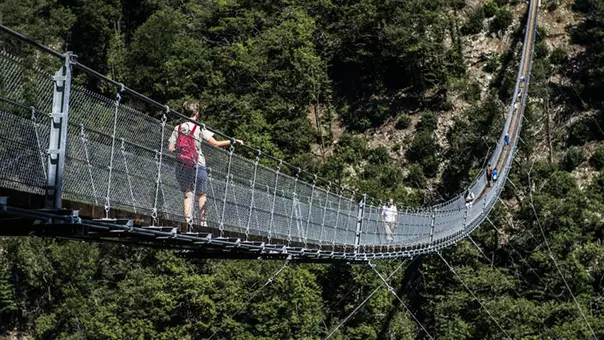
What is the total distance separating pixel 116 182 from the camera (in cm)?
832

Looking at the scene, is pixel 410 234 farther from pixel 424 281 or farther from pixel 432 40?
pixel 432 40

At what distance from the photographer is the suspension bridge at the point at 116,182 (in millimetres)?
6984

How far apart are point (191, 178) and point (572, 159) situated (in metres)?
25.0

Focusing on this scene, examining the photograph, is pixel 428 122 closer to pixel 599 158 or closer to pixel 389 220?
pixel 599 158

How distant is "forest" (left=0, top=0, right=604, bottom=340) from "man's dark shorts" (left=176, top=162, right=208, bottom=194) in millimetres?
18686

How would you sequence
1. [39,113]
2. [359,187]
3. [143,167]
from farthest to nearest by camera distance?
[359,187]
[143,167]
[39,113]

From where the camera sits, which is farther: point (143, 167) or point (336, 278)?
point (336, 278)

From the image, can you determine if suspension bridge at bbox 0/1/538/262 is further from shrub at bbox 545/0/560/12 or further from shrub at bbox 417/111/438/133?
shrub at bbox 545/0/560/12

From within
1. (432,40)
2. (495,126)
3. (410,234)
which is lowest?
(410,234)

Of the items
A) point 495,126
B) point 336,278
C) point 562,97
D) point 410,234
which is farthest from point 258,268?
point 410,234

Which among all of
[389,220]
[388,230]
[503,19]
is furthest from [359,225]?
[503,19]

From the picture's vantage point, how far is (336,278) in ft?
106

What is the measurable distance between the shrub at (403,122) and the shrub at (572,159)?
544cm

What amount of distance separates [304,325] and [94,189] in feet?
76.5
